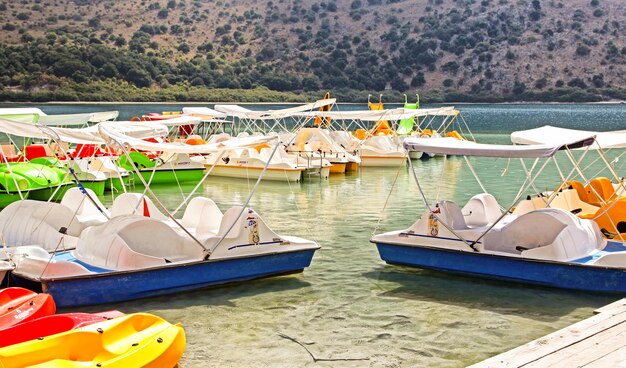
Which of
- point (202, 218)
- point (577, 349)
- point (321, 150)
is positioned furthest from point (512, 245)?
point (321, 150)

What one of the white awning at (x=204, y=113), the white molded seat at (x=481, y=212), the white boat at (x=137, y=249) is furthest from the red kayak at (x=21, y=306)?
the white awning at (x=204, y=113)

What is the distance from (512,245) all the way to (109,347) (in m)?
7.63

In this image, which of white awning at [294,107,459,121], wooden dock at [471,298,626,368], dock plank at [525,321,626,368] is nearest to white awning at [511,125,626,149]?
wooden dock at [471,298,626,368]

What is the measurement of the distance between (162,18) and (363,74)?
38370 mm

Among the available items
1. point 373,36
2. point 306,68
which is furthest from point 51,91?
point 373,36

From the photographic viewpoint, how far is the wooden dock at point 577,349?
7812 mm

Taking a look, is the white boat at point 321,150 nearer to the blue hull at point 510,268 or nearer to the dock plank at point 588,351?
the blue hull at point 510,268

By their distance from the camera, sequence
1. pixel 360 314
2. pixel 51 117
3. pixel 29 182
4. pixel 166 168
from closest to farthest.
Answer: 1. pixel 360 314
2. pixel 29 182
3. pixel 166 168
4. pixel 51 117

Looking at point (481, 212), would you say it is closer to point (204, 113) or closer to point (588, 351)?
point (588, 351)

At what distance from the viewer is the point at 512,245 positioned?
13234 millimetres

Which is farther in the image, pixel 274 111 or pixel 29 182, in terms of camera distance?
pixel 274 111

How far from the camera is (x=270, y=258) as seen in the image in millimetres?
12789

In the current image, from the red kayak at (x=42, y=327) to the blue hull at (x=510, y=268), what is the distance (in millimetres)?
6294

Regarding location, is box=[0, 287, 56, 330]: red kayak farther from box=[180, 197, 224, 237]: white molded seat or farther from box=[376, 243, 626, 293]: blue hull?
box=[376, 243, 626, 293]: blue hull
